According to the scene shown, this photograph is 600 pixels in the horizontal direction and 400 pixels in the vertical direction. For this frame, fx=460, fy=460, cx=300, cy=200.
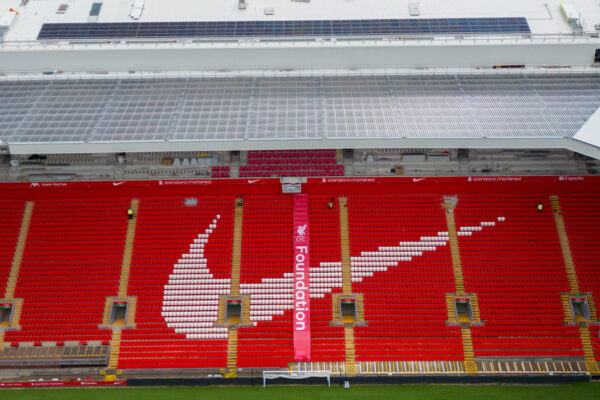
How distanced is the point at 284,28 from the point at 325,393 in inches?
763

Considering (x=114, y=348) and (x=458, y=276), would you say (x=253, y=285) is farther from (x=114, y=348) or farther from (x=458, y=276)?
(x=458, y=276)

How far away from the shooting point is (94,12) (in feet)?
89.8

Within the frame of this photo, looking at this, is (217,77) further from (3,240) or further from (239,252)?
(3,240)

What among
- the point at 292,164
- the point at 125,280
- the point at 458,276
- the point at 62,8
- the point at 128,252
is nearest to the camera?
the point at 458,276

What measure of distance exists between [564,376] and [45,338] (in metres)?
24.7

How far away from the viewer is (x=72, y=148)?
69.7ft

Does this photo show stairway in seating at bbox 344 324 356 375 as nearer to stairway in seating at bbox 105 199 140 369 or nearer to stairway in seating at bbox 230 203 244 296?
stairway in seating at bbox 230 203 244 296

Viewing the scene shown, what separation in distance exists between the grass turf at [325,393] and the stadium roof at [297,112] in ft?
36.2

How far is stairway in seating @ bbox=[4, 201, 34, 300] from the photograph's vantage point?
23500 mm

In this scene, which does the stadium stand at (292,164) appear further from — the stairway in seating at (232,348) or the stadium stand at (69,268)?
the stairway in seating at (232,348)

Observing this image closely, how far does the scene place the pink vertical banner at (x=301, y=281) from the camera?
2208cm

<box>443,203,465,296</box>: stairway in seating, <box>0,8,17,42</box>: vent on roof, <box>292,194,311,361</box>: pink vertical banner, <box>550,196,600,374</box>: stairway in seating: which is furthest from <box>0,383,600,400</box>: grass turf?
<box>0,8,17,42</box>: vent on roof

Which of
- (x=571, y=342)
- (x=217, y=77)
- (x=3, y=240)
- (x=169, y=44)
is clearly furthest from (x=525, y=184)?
(x=3, y=240)

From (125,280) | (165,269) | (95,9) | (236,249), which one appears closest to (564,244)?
(236,249)
